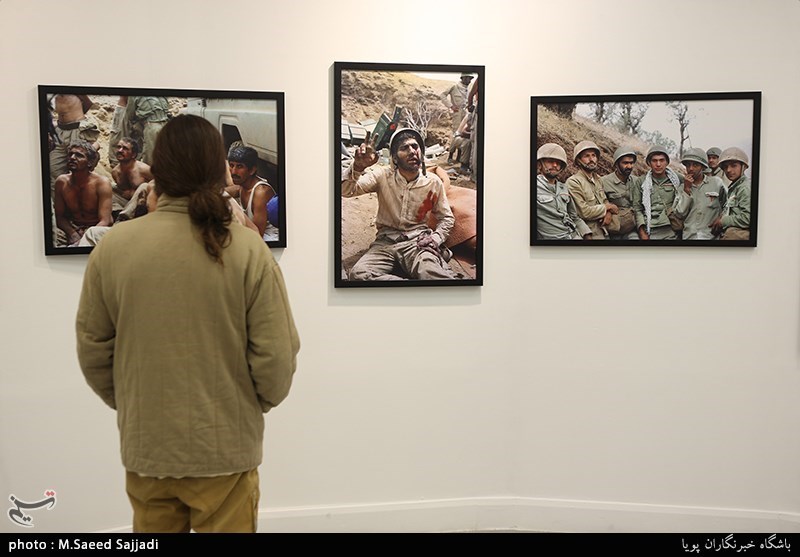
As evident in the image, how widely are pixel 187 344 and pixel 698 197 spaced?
2.19 metres

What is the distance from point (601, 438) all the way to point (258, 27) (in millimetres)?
2247

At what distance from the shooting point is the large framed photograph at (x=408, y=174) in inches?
111

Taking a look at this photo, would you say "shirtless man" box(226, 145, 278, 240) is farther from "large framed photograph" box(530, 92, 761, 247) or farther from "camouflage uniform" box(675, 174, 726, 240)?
"camouflage uniform" box(675, 174, 726, 240)

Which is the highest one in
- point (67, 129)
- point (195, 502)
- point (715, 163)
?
point (67, 129)

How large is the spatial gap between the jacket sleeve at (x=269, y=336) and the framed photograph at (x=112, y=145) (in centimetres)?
109

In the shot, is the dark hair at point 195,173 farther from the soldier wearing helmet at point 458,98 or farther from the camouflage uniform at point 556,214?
the camouflage uniform at point 556,214

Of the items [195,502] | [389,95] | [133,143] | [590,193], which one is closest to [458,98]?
[389,95]

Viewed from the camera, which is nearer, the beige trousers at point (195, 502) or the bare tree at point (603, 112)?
the beige trousers at point (195, 502)

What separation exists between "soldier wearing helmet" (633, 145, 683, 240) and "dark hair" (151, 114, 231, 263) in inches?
73.8

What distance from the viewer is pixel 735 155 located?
2867 millimetres

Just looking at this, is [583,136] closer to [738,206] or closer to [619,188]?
[619,188]

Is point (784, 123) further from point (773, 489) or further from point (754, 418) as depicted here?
point (773, 489)

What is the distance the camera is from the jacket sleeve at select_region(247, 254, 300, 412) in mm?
1741

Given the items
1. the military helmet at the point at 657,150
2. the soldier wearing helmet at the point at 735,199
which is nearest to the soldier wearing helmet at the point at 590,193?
the military helmet at the point at 657,150
